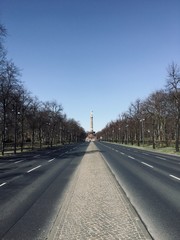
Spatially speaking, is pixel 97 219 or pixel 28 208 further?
pixel 28 208

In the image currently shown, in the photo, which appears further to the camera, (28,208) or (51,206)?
(51,206)

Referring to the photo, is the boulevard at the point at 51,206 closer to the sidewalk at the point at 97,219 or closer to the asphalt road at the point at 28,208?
the asphalt road at the point at 28,208

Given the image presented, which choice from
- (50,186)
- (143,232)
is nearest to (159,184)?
(50,186)

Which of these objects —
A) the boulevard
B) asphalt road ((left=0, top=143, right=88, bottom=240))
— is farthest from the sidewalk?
asphalt road ((left=0, top=143, right=88, bottom=240))

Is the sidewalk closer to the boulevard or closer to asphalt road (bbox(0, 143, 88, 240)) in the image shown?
the boulevard

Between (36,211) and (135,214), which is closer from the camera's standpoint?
(135,214)

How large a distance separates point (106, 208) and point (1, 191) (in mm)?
5619

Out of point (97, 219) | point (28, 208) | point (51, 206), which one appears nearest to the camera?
point (97, 219)

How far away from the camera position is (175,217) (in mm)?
9312

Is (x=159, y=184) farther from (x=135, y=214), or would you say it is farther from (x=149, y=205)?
(x=135, y=214)

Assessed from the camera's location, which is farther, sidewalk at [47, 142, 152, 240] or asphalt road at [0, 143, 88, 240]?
asphalt road at [0, 143, 88, 240]

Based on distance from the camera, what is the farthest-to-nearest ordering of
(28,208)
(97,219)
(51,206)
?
1. (51,206)
2. (28,208)
3. (97,219)

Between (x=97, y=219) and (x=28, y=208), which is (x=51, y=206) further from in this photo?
(x=97, y=219)

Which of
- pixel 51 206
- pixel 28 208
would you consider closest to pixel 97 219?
pixel 51 206
